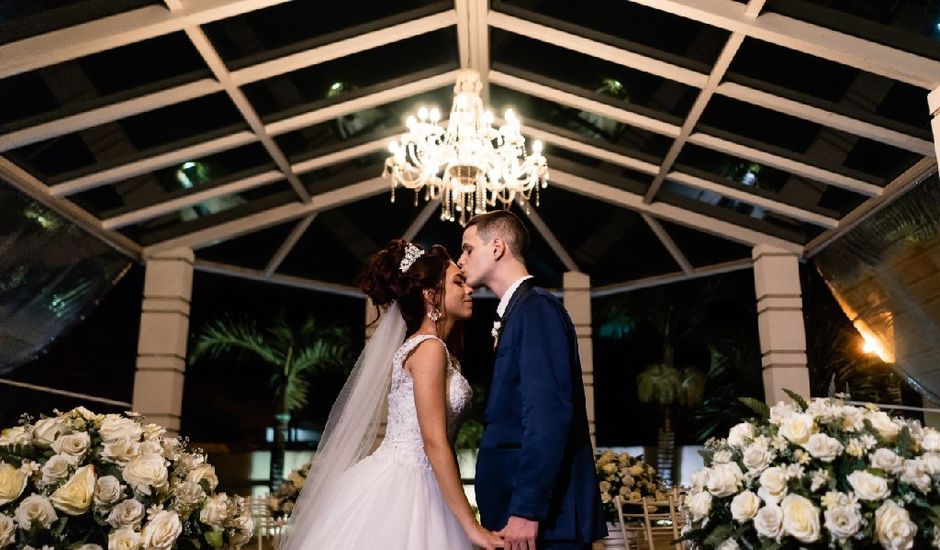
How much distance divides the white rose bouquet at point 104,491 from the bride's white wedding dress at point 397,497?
16.1 inches

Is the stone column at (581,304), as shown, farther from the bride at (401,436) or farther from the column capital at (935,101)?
the bride at (401,436)

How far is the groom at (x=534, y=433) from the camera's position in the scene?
78.0 inches

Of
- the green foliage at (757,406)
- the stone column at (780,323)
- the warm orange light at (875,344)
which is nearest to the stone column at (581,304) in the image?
the stone column at (780,323)

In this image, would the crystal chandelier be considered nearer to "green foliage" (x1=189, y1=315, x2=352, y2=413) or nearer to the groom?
the groom

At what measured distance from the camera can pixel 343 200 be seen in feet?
24.6

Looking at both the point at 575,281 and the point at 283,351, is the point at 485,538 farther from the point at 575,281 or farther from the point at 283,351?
the point at 283,351

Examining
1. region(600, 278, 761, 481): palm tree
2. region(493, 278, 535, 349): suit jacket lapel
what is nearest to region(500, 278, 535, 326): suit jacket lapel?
region(493, 278, 535, 349): suit jacket lapel

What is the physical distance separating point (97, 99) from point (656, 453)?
7.89 m

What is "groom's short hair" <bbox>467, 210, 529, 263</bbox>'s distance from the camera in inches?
94.7

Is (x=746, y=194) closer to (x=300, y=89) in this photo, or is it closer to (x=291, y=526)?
(x=300, y=89)

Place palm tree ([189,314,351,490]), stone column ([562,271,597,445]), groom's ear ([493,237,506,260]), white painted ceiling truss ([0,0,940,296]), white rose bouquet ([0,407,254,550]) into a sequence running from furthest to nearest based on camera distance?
palm tree ([189,314,351,490]), stone column ([562,271,597,445]), white painted ceiling truss ([0,0,940,296]), groom's ear ([493,237,506,260]), white rose bouquet ([0,407,254,550])

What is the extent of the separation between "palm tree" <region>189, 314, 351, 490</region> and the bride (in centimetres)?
735

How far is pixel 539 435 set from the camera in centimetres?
199

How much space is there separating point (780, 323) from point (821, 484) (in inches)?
210
